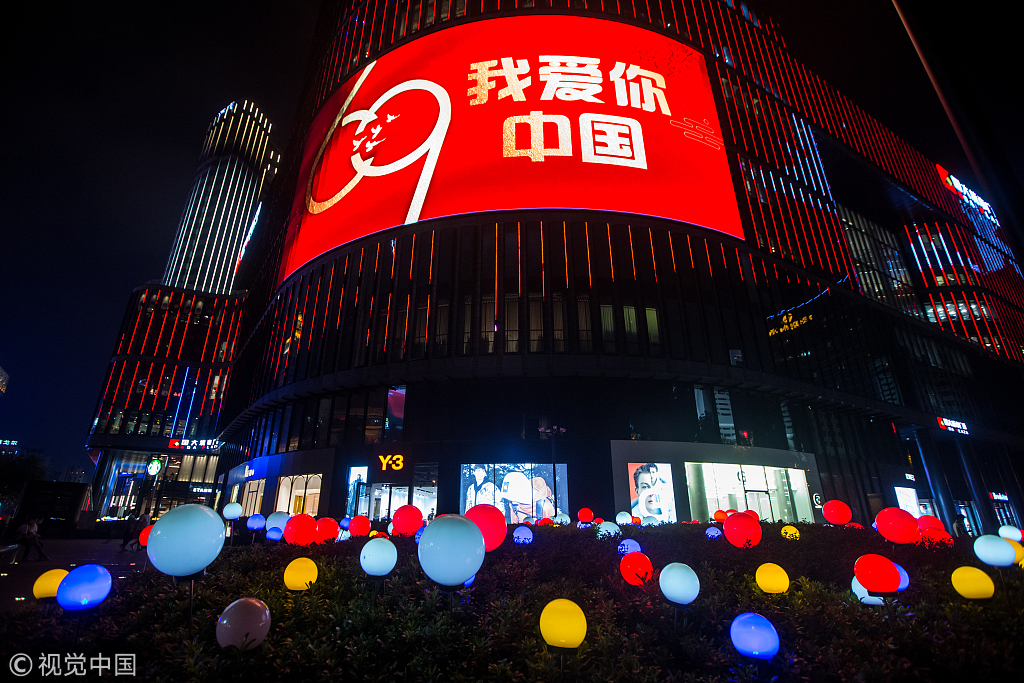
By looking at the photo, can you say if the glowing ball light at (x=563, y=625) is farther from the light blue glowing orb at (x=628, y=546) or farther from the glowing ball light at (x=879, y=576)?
the light blue glowing orb at (x=628, y=546)

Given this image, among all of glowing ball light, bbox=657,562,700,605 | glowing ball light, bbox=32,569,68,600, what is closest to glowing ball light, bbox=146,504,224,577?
glowing ball light, bbox=32,569,68,600

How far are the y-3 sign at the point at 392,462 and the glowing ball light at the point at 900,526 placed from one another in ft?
57.4

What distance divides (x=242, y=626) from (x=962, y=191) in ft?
257

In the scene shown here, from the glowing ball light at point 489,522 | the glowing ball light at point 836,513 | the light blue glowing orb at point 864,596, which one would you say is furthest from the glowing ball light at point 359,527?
the glowing ball light at point 836,513

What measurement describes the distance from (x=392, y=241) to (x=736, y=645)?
934 inches

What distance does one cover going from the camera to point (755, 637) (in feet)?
14.4

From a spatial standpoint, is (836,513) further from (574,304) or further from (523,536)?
(574,304)

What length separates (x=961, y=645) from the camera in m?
4.50

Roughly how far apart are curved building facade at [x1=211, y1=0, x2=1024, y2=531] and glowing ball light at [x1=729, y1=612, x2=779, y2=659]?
598 inches

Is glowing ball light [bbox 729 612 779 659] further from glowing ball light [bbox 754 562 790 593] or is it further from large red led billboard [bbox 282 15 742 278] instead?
large red led billboard [bbox 282 15 742 278]

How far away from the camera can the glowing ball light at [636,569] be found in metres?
6.13

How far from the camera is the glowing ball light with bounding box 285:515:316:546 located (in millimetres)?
8445

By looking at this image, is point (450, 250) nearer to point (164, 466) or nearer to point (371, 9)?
point (371, 9)

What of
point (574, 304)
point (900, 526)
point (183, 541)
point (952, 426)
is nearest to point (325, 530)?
point (183, 541)
